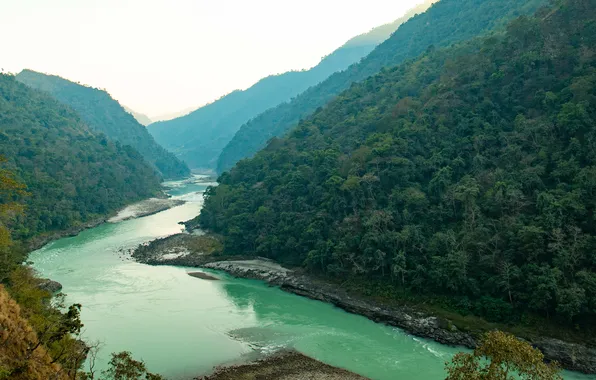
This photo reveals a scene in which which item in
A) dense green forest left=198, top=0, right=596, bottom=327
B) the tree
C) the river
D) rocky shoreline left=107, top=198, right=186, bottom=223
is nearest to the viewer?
the tree

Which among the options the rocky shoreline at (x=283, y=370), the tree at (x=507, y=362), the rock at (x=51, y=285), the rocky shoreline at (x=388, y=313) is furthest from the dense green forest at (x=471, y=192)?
the rock at (x=51, y=285)

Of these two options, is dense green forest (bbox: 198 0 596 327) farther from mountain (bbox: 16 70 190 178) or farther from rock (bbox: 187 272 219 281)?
mountain (bbox: 16 70 190 178)

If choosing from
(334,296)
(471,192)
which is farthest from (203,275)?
(471,192)

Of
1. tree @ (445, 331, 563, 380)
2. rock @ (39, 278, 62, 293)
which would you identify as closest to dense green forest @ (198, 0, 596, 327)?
tree @ (445, 331, 563, 380)

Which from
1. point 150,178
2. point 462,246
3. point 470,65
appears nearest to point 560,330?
point 462,246

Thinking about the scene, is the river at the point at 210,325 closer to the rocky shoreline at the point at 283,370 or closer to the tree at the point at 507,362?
the rocky shoreline at the point at 283,370

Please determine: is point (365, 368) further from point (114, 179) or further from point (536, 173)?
point (114, 179)

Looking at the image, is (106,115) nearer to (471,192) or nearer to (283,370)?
(471,192)
